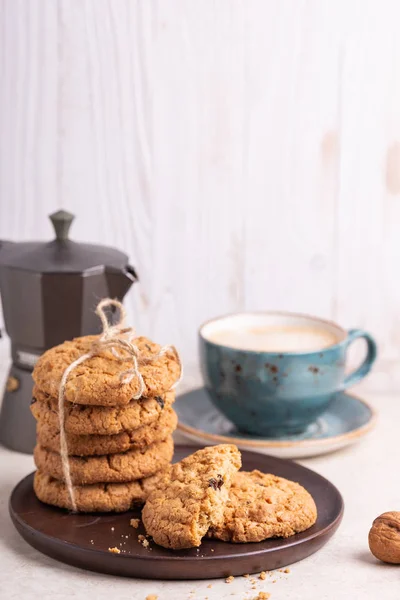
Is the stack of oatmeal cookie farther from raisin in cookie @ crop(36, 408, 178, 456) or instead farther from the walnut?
the walnut

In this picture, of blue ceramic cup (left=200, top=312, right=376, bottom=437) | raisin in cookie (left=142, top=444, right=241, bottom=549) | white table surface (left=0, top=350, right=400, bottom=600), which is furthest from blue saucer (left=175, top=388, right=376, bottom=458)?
raisin in cookie (left=142, top=444, right=241, bottom=549)

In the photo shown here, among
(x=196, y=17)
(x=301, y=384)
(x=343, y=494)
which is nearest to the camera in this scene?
(x=343, y=494)

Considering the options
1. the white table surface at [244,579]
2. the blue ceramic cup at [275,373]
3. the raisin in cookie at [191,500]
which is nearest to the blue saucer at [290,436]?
the blue ceramic cup at [275,373]

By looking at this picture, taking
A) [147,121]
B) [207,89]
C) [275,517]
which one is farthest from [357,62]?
[275,517]

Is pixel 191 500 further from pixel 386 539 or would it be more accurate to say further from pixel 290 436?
pixel 290 436

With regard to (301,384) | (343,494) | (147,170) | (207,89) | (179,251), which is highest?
(207,89)

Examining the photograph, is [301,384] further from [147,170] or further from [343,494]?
[147,170]
